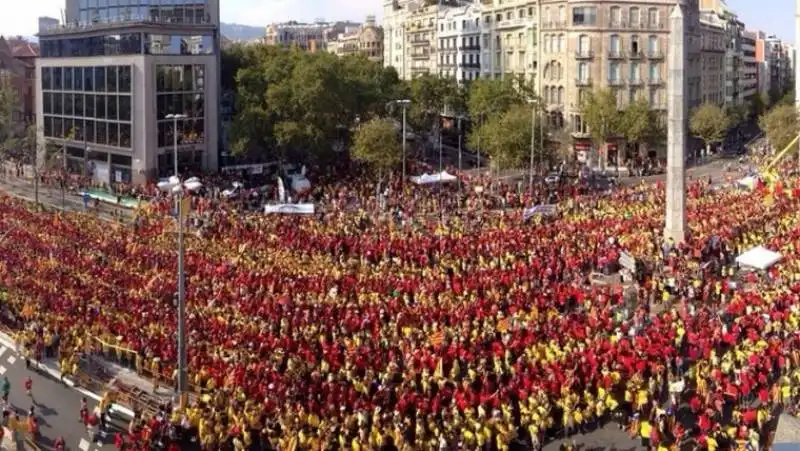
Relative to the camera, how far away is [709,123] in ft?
279

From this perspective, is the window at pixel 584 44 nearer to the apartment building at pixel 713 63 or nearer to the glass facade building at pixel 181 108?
the apartment building at pixel 713 63

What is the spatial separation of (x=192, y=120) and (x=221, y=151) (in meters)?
4.66

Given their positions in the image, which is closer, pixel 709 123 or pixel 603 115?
pixel 603 115

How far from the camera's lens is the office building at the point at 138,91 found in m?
66.6

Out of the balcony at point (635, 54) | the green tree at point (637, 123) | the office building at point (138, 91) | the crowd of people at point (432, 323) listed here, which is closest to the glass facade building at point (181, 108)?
the office building at point (138, 91)

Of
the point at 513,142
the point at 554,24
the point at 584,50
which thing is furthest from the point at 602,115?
the point at 513,142

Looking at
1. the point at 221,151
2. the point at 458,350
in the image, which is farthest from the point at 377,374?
the point at 221,151

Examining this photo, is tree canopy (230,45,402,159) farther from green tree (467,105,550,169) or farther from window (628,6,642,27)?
window (628,6,642,27)

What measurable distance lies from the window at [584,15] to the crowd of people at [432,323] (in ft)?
110

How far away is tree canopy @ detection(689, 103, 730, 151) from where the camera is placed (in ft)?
280

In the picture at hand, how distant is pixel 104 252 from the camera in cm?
4081

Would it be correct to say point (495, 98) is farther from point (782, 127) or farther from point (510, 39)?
point (782, 127)

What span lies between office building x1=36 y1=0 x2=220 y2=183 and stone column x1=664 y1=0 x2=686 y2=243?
36126mm

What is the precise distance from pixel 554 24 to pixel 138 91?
36101 mm
